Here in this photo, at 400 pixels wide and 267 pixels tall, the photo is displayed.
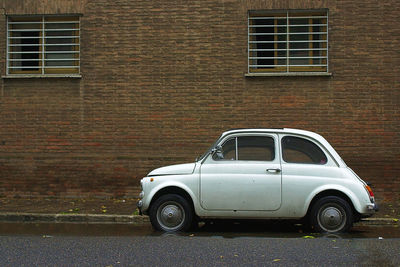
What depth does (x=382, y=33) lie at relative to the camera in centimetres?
1303

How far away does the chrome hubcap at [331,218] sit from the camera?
28.1 ft

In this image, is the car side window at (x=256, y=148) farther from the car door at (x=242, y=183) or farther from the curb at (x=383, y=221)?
the curb at (x=383, y=221)

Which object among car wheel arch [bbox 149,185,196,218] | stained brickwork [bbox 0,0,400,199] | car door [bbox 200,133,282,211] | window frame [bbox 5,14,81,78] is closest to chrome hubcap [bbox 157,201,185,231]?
car wheel arch [bbox 149,185,196,218]

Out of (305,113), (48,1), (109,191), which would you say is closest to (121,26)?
(48,1)

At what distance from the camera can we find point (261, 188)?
8.69m

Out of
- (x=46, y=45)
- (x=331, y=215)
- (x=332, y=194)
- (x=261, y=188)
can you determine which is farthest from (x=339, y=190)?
(x=46, y=45)

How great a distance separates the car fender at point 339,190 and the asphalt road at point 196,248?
452 millimetres

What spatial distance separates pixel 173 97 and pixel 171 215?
5.00 metres

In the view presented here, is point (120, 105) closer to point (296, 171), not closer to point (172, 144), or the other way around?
point (172, 144)

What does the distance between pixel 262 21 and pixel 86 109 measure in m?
4.66

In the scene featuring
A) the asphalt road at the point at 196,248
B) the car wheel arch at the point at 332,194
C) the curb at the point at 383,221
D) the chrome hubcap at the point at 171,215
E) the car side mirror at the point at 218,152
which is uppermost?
the car side mirror at the point at 218,152

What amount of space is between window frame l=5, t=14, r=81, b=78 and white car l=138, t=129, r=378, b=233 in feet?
19.3

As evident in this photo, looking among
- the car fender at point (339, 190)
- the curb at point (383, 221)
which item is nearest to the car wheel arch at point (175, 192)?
the car fender at point (339, 190)

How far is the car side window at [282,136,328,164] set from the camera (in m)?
8.88
